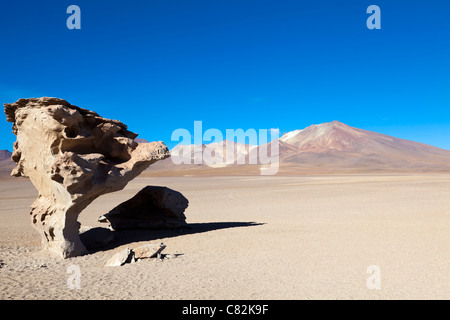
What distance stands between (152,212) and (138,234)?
4.86ft

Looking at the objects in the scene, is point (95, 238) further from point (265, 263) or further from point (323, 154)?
point (323, 154)

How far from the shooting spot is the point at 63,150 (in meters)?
11.5

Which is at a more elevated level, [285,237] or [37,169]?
[37,169]

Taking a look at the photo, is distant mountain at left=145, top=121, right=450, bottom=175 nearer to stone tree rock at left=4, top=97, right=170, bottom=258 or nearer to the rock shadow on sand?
the rock shadow on sand

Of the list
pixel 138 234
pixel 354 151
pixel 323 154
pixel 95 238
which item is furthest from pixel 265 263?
pixel 354 151

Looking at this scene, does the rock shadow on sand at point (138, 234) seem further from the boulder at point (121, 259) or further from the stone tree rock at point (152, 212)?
the boulder at point (121, 259)

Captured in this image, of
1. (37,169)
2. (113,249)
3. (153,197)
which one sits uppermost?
(37,169)

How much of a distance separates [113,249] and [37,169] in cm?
351

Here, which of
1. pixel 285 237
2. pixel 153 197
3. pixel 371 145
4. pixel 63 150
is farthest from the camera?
pixel 371 145

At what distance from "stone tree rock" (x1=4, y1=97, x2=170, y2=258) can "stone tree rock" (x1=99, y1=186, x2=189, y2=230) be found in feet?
8.50

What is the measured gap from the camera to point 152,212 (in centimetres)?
1566
